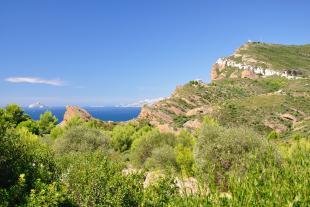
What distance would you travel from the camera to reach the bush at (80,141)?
67.6 metres

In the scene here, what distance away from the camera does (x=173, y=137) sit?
88.9 m

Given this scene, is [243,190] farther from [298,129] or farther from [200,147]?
[298,129]

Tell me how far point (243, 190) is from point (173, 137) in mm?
74660

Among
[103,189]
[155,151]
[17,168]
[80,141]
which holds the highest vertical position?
[17,168]

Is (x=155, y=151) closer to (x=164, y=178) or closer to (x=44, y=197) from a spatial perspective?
(x=164, y=178)

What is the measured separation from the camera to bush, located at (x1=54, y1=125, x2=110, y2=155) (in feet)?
222

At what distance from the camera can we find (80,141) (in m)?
69.8

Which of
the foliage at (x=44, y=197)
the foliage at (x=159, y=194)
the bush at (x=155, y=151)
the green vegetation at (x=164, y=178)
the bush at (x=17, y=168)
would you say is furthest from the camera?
the bush at (x=155, y=151)

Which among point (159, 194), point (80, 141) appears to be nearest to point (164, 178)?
point (159, 194)

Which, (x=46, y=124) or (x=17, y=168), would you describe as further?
(x=46, y=124)

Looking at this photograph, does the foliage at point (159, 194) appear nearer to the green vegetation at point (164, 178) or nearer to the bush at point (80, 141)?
the green vegetation at point (164, 178)

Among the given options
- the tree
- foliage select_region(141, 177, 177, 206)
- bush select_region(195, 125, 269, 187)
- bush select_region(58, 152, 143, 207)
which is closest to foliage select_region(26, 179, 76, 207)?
bush select_region(58, 152, 143, 207)

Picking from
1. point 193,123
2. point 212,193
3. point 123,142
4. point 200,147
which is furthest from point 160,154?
point 193,123

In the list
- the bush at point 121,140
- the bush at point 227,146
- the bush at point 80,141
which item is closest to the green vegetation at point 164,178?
the bush at point 227,146
